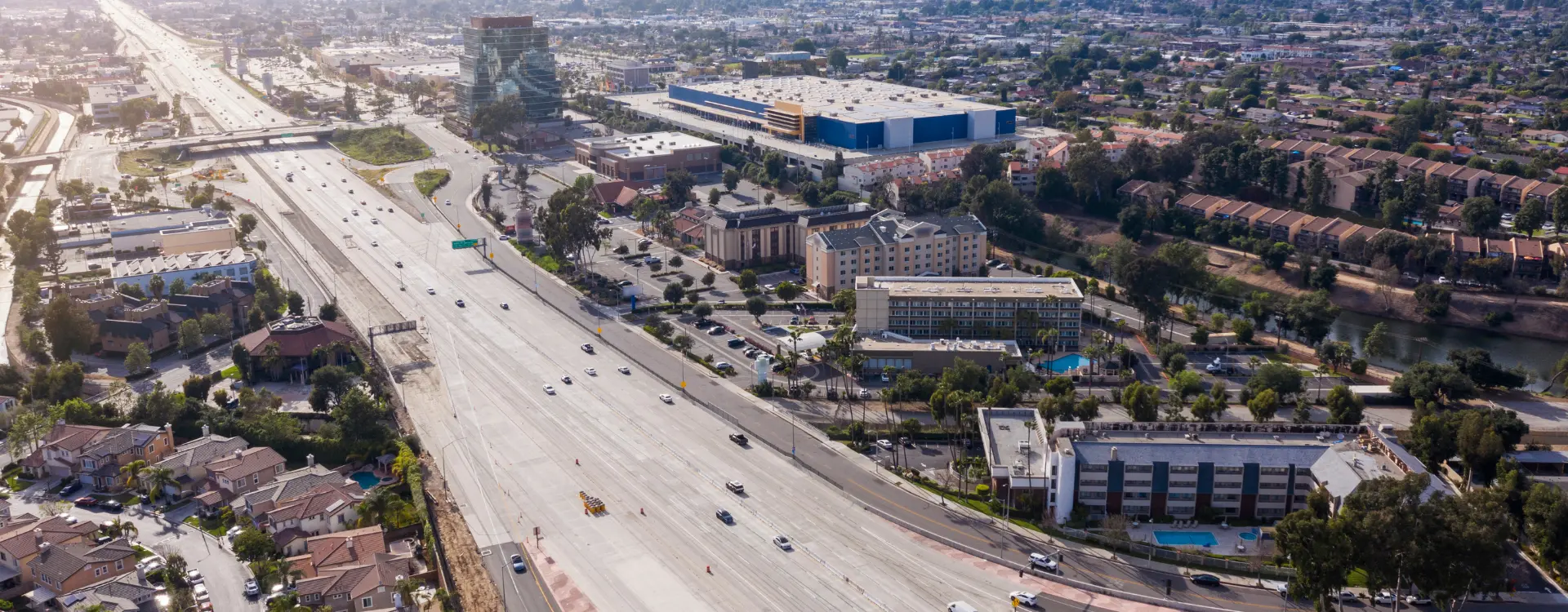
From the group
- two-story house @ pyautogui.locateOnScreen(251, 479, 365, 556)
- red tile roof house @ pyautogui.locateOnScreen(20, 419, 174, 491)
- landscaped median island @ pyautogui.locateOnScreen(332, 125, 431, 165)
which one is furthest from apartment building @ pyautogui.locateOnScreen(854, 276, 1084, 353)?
landscaped median island @ pyautogui.locateOnScreen(332, 125, 431, 165)

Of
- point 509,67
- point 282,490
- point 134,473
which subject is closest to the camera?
point 282,490

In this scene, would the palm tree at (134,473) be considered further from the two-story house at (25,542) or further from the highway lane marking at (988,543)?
the highway lane marking at (988,543)

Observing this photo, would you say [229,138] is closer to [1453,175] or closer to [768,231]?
[768,231]

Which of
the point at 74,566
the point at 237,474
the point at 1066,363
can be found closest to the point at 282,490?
the point at 237,474

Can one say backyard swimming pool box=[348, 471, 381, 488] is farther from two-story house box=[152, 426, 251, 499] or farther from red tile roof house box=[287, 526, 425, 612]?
red tile roof house box=[287, 526, 425, 612]

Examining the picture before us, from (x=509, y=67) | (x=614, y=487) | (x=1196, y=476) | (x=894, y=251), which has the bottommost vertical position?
(x=614, y=487)

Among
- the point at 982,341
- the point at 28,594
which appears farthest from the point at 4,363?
the point at 982,341
